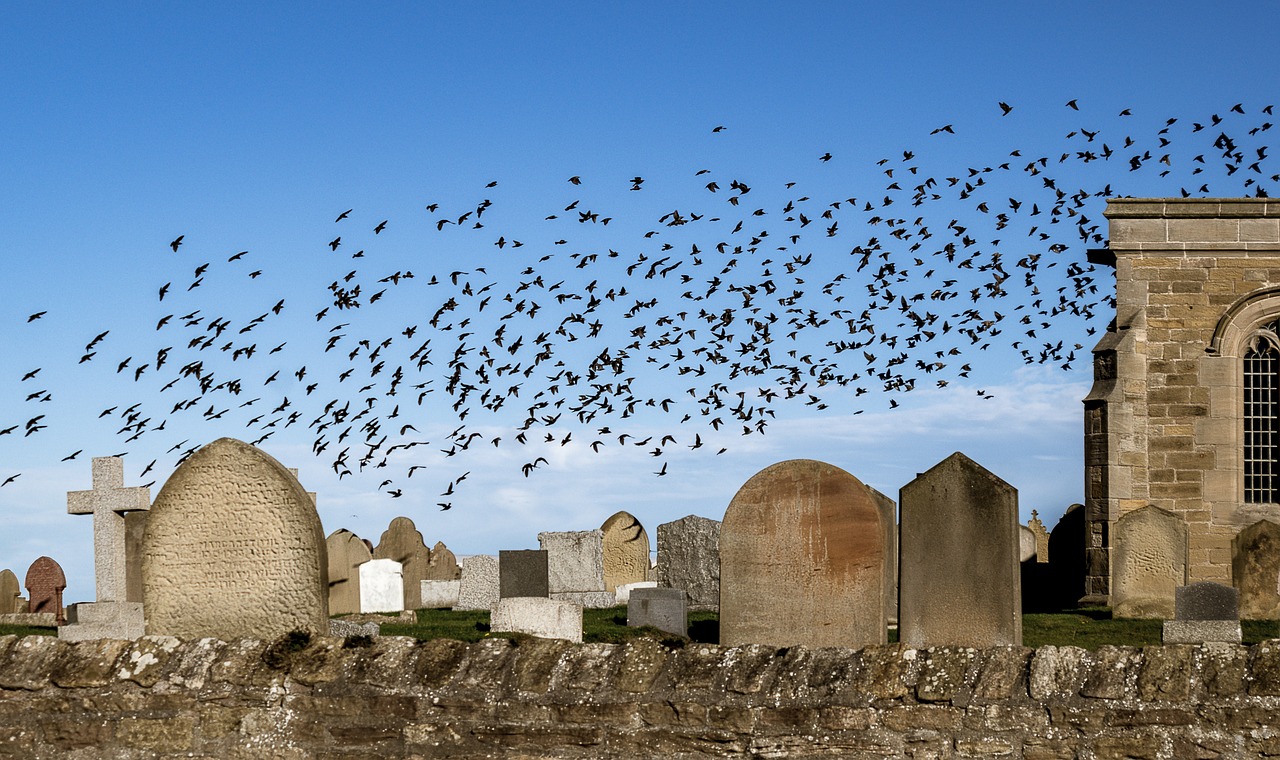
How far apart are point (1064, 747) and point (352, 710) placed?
3590mm

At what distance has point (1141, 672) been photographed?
6.54 metres

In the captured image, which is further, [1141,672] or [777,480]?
[777,480]

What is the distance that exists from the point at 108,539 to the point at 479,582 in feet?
21.5

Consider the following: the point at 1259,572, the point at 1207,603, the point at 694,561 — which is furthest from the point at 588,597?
the point at 1207,603

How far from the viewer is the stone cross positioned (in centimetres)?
1433

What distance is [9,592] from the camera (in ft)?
78.9

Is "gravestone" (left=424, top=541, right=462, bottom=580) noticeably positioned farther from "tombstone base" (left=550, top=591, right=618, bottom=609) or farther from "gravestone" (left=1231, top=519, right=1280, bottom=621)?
"gravestone" (left=1231, top=519, right=1280, bottom=621)

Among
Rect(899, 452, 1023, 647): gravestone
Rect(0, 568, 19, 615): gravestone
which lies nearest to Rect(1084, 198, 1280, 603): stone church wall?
Rect(899, 452, 1023, 647): gravestone

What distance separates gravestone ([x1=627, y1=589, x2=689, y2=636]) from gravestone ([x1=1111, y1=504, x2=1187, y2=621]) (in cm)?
568

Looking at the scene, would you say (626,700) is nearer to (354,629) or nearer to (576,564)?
(354,629)

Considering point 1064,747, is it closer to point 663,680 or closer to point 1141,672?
point 1141,672

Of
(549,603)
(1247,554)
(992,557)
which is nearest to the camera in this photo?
(992,557)

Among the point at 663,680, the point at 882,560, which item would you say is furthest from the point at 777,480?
the point at 663,680

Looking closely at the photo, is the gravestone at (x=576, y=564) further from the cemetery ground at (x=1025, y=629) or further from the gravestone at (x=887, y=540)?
the gravestone at (x=887, y=540)
